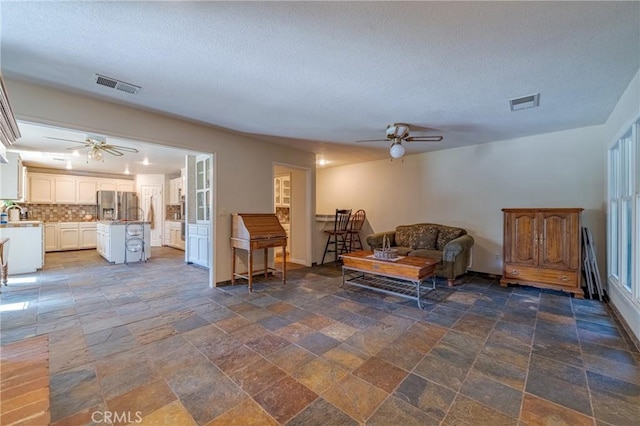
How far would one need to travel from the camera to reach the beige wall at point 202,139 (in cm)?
282

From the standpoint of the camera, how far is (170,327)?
2.86m

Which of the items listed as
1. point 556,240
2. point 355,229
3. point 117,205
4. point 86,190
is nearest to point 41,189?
point 86,190

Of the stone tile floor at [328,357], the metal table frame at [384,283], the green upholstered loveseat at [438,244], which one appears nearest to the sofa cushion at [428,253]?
the green upholstered loveseat at [438,244]

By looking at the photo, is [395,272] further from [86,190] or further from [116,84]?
[86,190]

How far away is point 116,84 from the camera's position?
2736 mm

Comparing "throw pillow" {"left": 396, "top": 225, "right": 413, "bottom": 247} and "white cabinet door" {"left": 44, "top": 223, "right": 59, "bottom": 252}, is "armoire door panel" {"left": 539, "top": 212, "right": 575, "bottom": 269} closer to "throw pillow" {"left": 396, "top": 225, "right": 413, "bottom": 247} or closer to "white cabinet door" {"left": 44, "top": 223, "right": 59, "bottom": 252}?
"throw pillow" {"left": 396, "top": 225, "right": 413, "bottom": 247}

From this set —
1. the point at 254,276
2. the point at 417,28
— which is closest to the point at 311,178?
the point at 254,276

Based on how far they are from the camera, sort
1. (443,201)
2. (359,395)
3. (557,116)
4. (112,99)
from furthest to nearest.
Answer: (443,201)
(557,116)
(112,99)
(359,395)

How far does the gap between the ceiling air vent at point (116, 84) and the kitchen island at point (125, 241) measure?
179 inches

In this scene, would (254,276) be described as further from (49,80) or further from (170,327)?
(49,80)

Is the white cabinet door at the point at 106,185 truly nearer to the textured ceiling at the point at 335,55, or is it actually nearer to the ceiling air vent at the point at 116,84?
the textured ceiling at the point at 335,55

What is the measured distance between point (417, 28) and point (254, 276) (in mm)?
4401

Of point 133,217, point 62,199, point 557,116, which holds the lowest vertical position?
point 133,217

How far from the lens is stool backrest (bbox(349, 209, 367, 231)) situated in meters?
6.62
